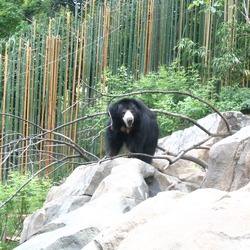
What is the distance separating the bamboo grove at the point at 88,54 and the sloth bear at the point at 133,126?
1874 mm

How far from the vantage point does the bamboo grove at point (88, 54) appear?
862 centimetres

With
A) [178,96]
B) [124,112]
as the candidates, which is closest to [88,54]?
[178,96]

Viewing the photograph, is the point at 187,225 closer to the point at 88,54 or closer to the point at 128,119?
the point at 128,119

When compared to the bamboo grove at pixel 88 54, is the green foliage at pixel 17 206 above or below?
Answer: below

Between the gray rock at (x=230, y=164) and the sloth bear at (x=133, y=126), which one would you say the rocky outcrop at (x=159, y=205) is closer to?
the gray rock at (x=230, y=164)

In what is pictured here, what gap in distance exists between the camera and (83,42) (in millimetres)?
8695

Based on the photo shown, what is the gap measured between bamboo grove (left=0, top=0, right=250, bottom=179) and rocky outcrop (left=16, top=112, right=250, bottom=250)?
202 centimetres

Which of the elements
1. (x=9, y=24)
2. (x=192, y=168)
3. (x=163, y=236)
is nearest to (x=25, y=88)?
(x=192, y=168)

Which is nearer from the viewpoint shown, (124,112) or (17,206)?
(124,112)

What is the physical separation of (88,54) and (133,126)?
7.81ft

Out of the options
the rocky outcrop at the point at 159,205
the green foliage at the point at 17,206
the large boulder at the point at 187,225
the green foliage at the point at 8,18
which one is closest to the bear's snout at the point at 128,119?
the rocky outcrop at the point at 159,205

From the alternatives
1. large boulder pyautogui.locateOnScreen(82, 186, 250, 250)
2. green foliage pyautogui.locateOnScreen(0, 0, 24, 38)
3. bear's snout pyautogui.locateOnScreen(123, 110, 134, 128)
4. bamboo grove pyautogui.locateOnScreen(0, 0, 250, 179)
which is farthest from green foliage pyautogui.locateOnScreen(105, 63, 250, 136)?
green foliage pyautogui.locateOnScreen(0, 0, 24, 38)

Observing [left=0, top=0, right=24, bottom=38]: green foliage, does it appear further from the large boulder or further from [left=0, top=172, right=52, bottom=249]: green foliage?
the large boulder

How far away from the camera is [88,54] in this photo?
28.4ft
